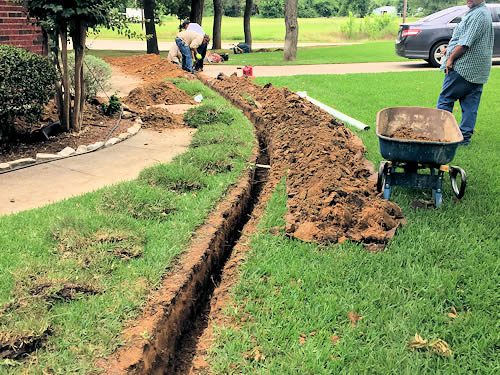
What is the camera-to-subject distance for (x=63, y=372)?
2672 millimetres

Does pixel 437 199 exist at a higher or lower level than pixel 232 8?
→ lower

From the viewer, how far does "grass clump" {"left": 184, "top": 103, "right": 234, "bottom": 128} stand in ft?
28.9

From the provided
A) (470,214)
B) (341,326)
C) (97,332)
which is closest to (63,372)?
(97,332)

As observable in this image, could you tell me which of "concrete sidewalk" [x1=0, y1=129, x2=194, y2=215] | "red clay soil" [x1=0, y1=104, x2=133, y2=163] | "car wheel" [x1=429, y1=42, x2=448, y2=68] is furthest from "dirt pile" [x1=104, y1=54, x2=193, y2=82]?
"car wheel" [x1=429, y1=42, x2=448, y2=68]

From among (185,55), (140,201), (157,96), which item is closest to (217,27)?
(185,55)

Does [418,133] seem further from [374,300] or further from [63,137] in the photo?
[63,137]

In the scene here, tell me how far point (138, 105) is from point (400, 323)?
8219 millimetres

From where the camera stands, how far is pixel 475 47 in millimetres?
6555

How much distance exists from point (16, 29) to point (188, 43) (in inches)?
318

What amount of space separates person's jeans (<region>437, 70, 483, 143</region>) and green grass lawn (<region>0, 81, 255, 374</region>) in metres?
3.10

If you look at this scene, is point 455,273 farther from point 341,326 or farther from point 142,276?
point 142,276

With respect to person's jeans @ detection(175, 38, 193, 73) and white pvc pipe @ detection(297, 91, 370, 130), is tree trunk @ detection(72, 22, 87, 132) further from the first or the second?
person's jeans @ detection(175, 38, 193, 73)

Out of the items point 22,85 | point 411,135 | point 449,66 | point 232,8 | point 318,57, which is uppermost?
point 232,8

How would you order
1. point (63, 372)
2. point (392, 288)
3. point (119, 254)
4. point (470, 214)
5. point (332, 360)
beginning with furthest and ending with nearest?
point (470, 214) < point (119, 254) < point (392, 288) < point (332, 360) < point (63, 372)
